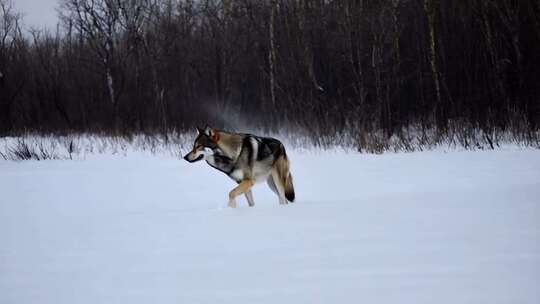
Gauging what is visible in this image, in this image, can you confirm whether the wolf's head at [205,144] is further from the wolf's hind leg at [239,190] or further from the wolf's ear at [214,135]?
the wolf's hind leg at [239,190]

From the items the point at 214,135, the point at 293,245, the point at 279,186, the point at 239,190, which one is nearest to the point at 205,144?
the point at 214,135

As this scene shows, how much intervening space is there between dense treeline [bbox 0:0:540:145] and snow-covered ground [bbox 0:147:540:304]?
601cm

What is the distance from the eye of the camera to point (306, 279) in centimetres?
278

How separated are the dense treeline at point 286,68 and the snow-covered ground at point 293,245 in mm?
6009

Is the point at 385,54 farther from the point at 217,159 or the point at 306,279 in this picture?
the point at 306,279

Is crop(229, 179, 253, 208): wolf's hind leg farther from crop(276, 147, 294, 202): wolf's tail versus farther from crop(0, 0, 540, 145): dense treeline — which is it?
crop(0, 0, 540, 145): dense treeline

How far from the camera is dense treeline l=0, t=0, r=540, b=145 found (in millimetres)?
13273

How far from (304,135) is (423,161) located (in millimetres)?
5024

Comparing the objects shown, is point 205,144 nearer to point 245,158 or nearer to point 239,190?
point 245,158

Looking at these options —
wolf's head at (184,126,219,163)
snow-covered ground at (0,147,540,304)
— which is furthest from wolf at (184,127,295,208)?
snow-covered ground at (0,147,540,304)

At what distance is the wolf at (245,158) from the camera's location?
19.2 feet

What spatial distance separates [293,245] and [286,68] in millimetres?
12904

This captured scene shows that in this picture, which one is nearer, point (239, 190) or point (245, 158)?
point (239, 190)

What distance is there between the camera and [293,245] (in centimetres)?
358
